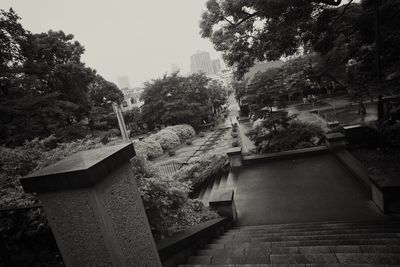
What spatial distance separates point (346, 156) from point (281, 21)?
590 cm

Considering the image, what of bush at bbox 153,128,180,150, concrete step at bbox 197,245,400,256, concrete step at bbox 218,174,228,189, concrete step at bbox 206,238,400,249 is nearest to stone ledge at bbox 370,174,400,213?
concrete step at bbox 206,238,400,249

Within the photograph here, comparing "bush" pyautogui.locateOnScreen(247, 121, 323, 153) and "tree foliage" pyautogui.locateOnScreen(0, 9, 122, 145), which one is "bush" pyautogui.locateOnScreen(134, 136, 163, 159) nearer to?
"tree foliage" pyautogui.locateOnScreen(0, 9, 122, 145)

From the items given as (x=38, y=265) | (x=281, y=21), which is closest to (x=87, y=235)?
(x=38, y=265)

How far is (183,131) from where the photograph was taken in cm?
2747

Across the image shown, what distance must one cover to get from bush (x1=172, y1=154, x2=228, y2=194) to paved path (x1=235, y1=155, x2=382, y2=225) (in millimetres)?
1302

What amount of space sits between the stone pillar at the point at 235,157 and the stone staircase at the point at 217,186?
37 centimetres

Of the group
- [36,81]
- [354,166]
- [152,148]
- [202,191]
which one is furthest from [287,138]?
[36,81]

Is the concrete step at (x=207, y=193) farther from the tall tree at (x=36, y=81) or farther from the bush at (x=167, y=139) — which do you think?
the bush at (x=167, y=139)

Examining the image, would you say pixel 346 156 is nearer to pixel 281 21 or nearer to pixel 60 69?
pixel 281 21

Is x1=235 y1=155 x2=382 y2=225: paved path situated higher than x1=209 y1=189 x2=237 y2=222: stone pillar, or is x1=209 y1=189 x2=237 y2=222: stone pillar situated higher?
x1=209 y1=189 x2=237 y2=222: stone pillar

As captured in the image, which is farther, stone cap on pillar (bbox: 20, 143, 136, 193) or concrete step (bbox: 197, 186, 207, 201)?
concrete step (bbox: 197, 186, 207, 201)

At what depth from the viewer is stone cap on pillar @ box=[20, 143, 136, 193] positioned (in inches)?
57.4

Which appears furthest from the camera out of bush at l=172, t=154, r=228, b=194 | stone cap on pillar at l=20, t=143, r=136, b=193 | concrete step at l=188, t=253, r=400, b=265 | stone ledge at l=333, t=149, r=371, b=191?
bush at l=172, t=154, r=228, b=194

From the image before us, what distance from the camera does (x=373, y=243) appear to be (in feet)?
12.2
